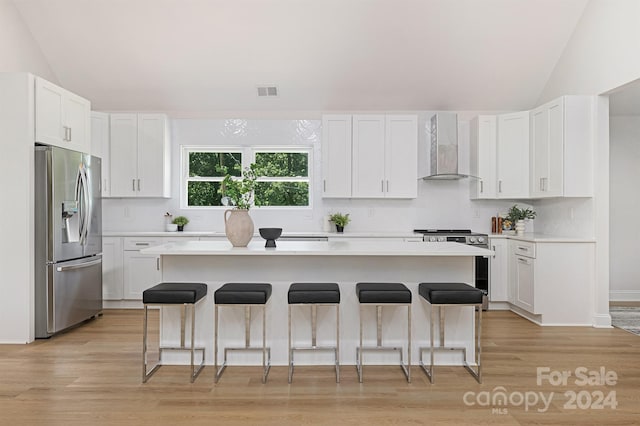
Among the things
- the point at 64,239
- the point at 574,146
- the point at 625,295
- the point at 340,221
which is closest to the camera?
the point at 64,239

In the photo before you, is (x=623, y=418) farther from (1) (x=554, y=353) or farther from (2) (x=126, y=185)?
(2) (x=126, y=185)

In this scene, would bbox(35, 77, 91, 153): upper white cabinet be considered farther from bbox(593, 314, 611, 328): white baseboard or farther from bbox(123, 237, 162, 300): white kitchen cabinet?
bbox(593, 314, 611, 328): white baseboard

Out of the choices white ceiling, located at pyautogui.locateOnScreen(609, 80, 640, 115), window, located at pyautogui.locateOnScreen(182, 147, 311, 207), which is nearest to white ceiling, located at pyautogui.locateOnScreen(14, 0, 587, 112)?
window, located at pyautogui.locateOnScreen(182, 147, 311, 207)

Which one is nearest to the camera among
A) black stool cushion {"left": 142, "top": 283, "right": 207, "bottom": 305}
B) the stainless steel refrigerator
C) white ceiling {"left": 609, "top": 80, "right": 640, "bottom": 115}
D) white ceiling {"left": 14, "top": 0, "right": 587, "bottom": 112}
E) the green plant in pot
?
black stool cushion {"left": 142, "top": 283, "right": 207, "bottom": 305}

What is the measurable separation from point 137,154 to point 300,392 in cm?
408

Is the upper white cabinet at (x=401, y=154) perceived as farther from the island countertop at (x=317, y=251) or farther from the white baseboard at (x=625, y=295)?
the white baseboard at (x=625, y=295)

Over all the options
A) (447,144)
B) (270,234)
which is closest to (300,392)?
(270,234)

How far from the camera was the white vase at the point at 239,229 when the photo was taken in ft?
10.8

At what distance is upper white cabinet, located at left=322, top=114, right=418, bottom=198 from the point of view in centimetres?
559

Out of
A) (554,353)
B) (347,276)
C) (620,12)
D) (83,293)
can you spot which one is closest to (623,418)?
(554,353)

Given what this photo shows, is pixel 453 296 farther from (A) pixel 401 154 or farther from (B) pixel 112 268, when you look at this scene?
(B) pixel 112 268

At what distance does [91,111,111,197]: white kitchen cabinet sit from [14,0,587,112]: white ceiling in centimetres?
48

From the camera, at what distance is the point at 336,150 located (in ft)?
18.4

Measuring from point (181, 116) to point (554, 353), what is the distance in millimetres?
→ 5225
